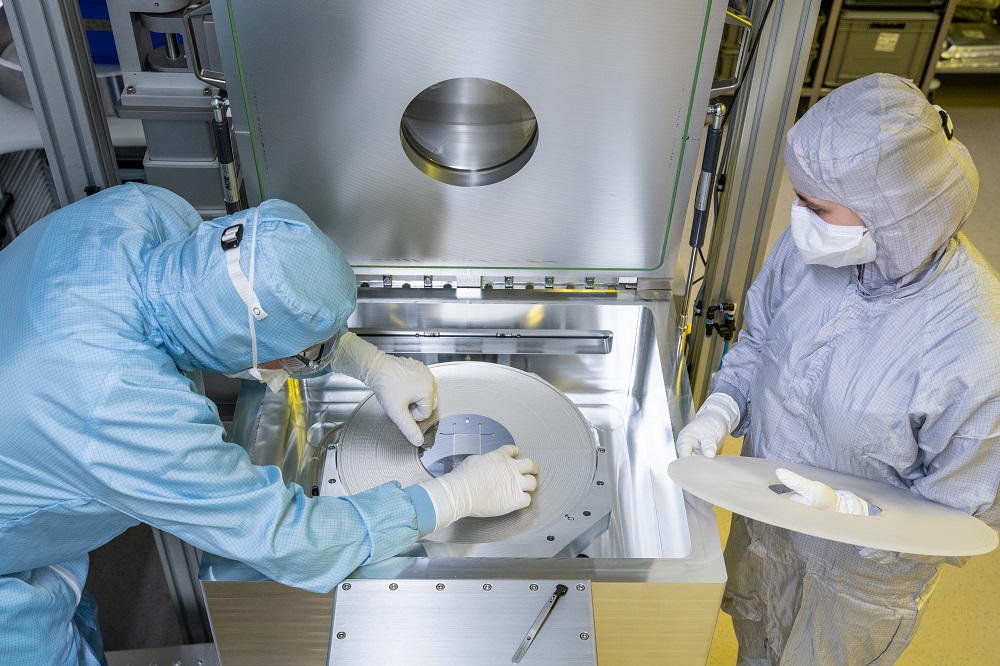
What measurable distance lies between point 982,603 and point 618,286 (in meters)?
1.40

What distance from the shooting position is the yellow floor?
2.10m

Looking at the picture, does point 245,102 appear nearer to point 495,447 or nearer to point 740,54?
point 495,447

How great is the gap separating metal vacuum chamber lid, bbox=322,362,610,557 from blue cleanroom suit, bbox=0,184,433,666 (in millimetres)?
154

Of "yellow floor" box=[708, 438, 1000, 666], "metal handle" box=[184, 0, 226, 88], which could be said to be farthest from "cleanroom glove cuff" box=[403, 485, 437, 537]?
"yellow floor" box=[708, 438, 1000, 666]

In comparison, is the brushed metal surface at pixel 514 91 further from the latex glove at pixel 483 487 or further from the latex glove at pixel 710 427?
the latex glove at pixel 483 487

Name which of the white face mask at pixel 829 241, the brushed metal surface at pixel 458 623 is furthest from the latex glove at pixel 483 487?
the white face mask at pixel 829 241

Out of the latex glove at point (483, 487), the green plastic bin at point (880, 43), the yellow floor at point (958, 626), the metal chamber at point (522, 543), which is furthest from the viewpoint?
the green plastic bin at point (880, 43)

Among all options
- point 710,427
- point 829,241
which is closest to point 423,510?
point 710,427

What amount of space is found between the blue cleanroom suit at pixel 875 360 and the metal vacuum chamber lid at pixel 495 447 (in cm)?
30

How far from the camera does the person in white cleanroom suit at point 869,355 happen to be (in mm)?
1119

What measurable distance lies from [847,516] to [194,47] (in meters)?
1.20

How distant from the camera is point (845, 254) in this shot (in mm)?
1198

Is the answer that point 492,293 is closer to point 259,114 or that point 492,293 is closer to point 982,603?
point 259,114

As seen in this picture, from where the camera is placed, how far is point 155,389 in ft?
3.57
